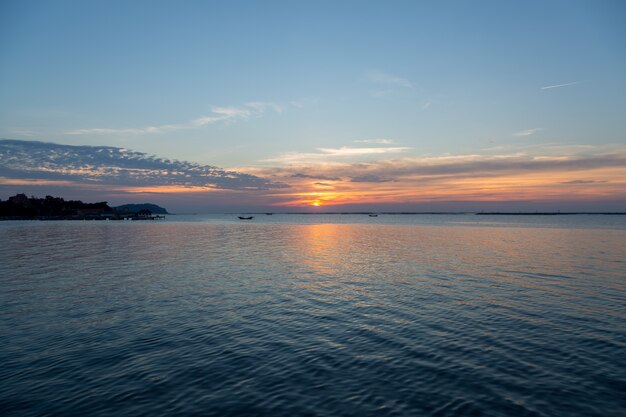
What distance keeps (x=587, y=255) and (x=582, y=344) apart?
50682 mm

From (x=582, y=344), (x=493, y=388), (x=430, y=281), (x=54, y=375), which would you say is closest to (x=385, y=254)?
(x=430, y=281)

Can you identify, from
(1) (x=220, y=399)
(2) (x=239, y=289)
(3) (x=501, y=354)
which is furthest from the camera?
(2) (x=239, y=289)

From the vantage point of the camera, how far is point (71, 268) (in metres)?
45.1

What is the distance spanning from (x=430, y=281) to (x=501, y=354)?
19775 millimetres

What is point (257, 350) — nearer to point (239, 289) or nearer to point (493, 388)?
point (493, 388)

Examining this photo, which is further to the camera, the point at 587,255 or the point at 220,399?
the point at 587,255

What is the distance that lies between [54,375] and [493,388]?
18933 millimetres

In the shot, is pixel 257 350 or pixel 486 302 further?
pixel 486 302

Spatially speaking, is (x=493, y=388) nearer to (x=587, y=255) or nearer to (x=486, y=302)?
(x=486, y=302)

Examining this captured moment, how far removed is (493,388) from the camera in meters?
14.5

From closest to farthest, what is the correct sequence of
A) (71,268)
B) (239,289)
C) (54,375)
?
(54,375) < (239,289) < (71,268)

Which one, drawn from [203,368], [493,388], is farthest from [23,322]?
[493,388]

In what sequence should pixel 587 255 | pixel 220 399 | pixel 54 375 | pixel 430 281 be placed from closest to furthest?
pixel 220 399, pixel 54 375, pixel 430 281, pixel 587 255

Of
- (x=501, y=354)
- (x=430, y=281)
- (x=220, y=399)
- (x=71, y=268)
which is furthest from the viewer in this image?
(x=71, y=268)
